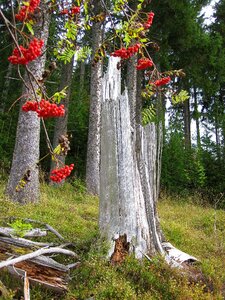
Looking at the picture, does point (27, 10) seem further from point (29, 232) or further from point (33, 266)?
point (29, 232)

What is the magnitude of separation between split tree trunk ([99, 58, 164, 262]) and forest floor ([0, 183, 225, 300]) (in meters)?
0.25

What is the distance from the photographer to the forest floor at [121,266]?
423cm

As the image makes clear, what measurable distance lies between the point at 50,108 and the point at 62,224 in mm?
4387

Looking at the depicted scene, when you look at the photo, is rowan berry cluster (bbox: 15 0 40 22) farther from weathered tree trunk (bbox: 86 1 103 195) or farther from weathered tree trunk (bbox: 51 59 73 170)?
weathered tree trunk (bbox: 51 59 73 170)

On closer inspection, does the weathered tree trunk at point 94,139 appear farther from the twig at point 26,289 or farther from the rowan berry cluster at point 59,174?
the rowan berry cluster at point 59,174

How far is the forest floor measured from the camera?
13.9 ft

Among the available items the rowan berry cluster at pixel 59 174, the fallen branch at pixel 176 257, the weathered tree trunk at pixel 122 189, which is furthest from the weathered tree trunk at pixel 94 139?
the rowan berry cluster at pixel 59 174

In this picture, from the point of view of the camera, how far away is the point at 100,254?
4.78 m

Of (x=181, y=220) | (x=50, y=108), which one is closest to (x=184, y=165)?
(x=181, y=220)

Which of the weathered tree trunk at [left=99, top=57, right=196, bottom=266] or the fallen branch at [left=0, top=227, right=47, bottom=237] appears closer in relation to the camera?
the fallen branch at [left=0, top=227, right=47, bottom=237]

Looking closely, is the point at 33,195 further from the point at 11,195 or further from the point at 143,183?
the point at 143,183

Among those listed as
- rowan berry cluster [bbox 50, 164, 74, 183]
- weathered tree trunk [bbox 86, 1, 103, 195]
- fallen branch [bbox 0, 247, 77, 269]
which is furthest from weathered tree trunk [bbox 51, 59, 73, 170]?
rowan berry cluster [bbox 50, 164, 74, 183]

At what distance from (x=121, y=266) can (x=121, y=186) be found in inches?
38.6

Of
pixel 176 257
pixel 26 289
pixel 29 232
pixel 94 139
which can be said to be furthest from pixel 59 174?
pixel 94 139
